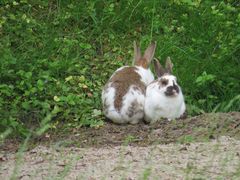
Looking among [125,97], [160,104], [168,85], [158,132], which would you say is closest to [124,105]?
[125,97]

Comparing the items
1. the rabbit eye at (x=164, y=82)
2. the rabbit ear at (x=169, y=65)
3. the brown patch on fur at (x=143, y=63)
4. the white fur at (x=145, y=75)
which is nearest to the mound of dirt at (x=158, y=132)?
the rabbit eye at (x=164, y=82)

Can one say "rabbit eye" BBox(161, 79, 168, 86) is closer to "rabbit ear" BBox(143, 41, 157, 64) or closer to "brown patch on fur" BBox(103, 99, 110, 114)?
"brown patch on fur" BBox(103, 99, 110, 114)

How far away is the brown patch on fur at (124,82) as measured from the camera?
7.46 m

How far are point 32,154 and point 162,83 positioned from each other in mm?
1948

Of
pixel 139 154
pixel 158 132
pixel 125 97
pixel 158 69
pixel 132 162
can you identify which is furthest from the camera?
pixel 158 69

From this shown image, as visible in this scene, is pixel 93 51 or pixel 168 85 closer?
pixel 168 85

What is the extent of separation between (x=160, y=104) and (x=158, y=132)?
57 centimetres

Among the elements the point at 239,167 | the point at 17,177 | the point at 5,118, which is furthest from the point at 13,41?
the point at 239,167

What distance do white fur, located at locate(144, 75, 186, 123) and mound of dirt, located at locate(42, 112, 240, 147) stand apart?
12 centimetres

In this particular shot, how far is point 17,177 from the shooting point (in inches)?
206

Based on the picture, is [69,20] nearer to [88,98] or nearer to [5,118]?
[88,98]

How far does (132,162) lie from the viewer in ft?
18.0

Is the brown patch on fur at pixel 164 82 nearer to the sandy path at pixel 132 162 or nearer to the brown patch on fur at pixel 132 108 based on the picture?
the brown patch on fur at pixel 132 108

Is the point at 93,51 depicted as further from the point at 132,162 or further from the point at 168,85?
the point at 132,162
